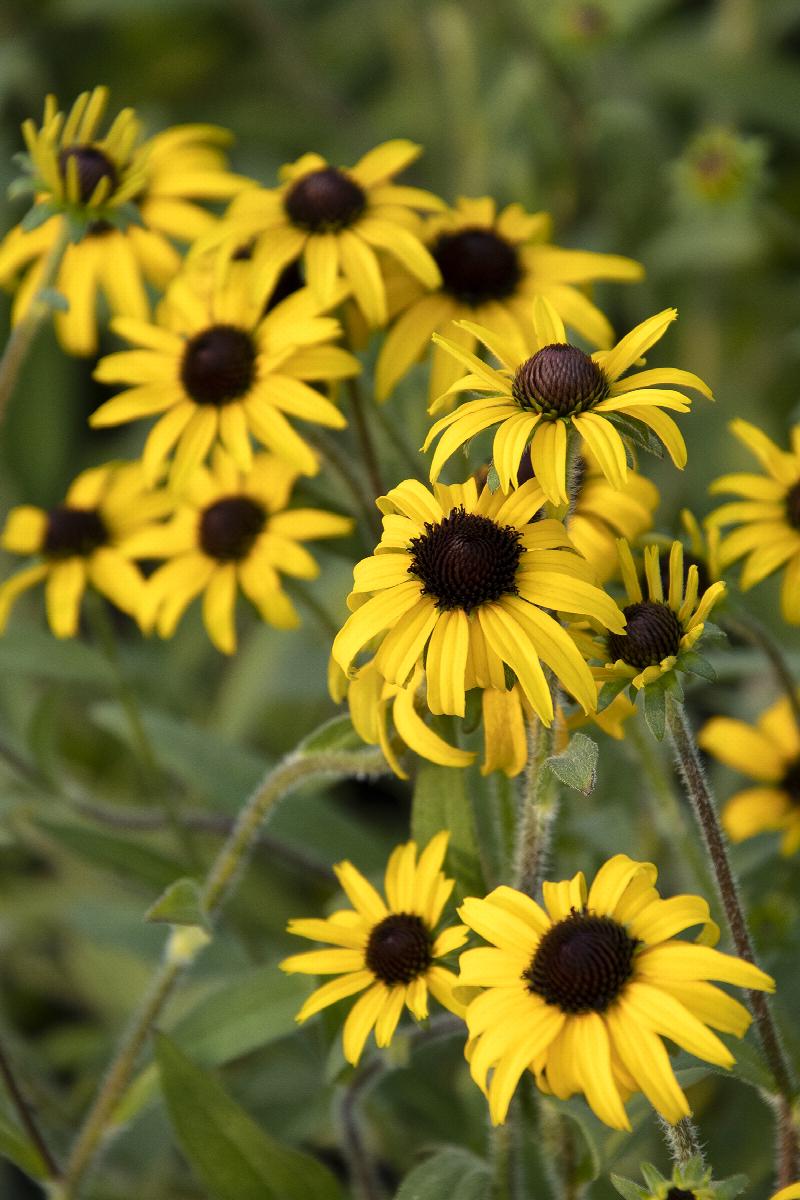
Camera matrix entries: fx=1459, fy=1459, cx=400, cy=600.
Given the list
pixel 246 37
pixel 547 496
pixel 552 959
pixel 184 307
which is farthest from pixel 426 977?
pixel 246 37

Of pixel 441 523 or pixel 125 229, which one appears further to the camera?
pixel 125 229

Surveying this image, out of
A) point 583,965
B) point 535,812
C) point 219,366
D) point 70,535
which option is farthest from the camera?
point 70,535

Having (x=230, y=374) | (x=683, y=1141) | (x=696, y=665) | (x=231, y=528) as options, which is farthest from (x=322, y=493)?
(x=683, y=1141)

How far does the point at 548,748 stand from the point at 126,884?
73 centimetres

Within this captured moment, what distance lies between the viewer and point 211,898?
1031 mm

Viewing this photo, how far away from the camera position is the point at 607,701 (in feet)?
2.66

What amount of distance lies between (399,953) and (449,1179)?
0.21 m

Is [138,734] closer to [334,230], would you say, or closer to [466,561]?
[334,230]

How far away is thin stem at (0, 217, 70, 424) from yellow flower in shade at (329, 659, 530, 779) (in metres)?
0.39

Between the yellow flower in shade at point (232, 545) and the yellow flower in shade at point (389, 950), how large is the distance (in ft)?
0.92

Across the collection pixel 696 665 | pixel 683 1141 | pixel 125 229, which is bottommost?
pixel 683 1141

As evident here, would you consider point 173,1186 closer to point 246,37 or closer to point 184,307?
point 184,307

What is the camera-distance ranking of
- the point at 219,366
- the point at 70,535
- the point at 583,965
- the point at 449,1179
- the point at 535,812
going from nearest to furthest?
1. the point at 583,965
2. the point at 535,812
3. the point at 449,1179
4. the point at 219,366
5. the point at 70,535

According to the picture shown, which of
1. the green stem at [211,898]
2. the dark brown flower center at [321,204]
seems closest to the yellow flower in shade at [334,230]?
the dark brown flower center at [321,204]
